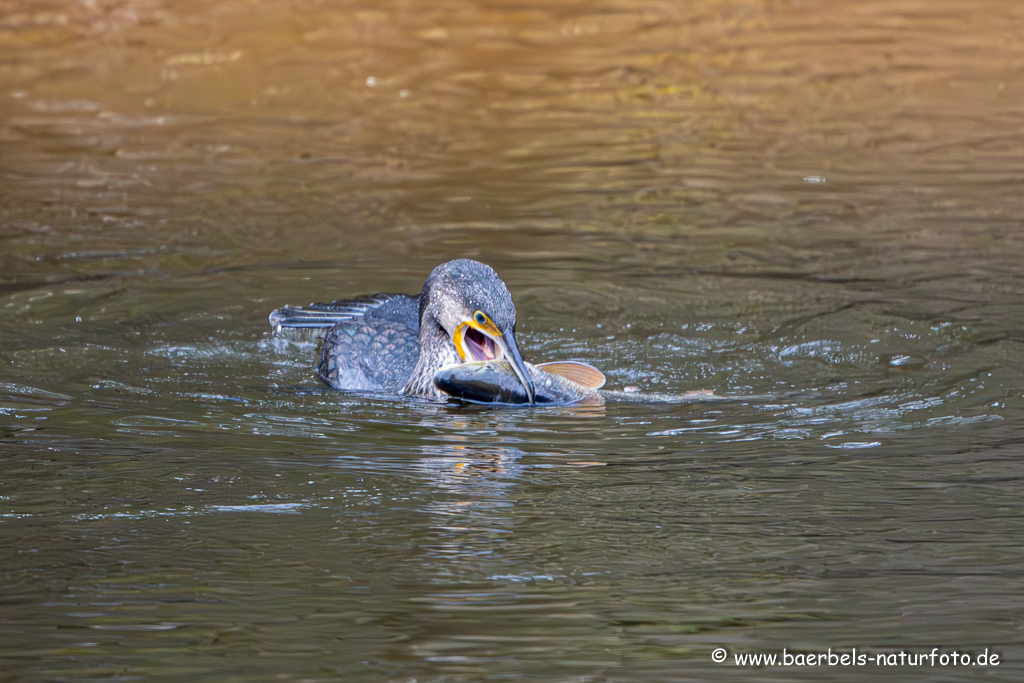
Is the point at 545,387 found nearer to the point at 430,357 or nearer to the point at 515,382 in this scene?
the point at 515,382

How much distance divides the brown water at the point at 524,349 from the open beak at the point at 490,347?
0.77 feet

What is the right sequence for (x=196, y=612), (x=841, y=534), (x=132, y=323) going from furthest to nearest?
(x=132, y=323) < (x=841, y=534) < (x=196, y=612)

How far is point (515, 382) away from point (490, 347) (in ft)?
1.63

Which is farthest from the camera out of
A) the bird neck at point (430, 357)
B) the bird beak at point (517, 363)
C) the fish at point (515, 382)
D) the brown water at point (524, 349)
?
the bird neck at point (430, 357)

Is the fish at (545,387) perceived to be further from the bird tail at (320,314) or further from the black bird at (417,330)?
the bird tail at (320,314)

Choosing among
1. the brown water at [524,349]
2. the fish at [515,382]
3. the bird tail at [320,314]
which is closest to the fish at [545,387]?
the fish at [515,382]

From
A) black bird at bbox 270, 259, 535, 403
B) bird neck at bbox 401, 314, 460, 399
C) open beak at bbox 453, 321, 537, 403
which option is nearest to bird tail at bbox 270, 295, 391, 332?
black bird at bbox 270, 259, 535, 403

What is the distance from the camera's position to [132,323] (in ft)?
25.0

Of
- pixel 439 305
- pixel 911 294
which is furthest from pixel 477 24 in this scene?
pixel 439 305

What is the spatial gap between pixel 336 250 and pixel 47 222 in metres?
2.08

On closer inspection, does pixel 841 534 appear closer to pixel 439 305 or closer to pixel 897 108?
pixel 439 305

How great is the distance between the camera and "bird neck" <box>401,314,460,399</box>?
632 centimetres

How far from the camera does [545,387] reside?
616cm

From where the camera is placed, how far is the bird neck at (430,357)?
20.7 ft
